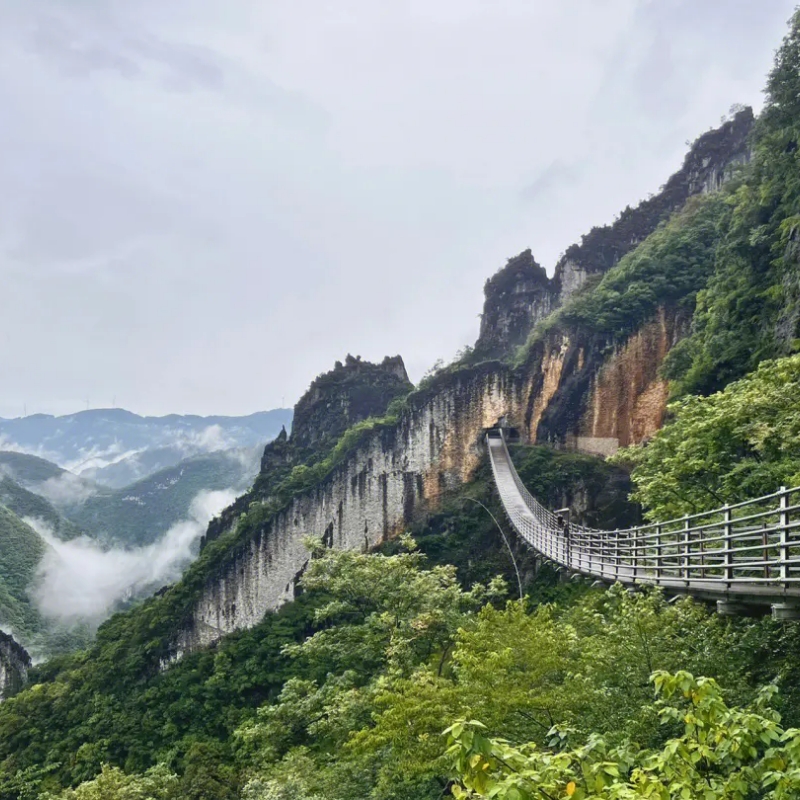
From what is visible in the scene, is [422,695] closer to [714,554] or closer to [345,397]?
[714,554]

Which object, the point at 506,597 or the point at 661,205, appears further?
the point at 661,205

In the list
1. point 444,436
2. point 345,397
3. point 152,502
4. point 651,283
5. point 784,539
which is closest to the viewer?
Result: point 784,539

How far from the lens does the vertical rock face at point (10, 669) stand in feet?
152

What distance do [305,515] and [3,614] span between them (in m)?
62.4

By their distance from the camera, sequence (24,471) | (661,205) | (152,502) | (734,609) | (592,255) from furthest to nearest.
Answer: (24,471), (152,502), (592,255), (661,205), (734,609)

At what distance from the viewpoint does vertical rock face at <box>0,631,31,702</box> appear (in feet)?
152

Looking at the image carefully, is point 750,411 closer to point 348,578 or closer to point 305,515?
point 348,578

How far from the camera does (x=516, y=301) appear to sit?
57969 millimetres

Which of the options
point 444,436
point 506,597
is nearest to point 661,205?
point 444,436

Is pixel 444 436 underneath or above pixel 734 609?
above

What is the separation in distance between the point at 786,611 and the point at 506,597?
2076 centimetres

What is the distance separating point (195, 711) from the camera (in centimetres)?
2939

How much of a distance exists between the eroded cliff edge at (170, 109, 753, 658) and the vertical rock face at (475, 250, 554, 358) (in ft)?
49.6

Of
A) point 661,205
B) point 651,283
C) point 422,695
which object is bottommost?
point 422,695
